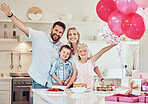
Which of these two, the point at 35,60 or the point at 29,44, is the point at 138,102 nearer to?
the point at 35,60

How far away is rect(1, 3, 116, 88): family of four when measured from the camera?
4141 millimetres

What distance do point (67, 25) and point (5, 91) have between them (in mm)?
2057

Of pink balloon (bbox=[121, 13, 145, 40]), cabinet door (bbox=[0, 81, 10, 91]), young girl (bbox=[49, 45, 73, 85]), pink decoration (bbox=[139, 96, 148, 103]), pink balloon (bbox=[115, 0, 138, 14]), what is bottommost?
cabinet door (bbox=[0, 81, 10, 91])

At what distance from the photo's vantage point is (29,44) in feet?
22.5

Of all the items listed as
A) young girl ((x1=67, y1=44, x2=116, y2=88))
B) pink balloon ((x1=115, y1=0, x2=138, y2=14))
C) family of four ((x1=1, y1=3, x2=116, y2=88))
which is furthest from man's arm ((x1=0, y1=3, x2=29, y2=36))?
pink balloon ((x1=115, y1=0, x2=138, y2=14))

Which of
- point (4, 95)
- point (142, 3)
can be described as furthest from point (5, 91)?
point (142, 3)

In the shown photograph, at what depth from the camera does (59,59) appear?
14.1 ft

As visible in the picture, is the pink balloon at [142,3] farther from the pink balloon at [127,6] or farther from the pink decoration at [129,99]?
the pink decoration at [129,99]

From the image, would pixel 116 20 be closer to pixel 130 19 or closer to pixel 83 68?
pixel 130 19

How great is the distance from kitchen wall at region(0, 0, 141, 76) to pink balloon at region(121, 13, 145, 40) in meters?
4.03

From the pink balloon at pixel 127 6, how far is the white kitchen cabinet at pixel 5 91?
391 cm

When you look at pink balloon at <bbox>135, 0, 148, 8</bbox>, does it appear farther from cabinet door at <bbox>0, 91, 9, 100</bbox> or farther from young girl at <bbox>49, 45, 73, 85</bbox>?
cabinet door at <bbox>0, 91, 9, 100</bbox>

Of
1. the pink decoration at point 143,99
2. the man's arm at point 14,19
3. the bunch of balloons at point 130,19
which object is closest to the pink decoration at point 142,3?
the bunch of balloons at point 130,19

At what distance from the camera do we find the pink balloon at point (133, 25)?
2781 mm
